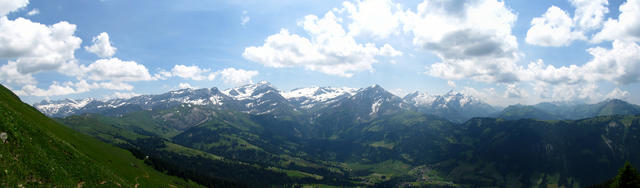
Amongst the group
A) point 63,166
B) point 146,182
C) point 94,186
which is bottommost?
point 146,182

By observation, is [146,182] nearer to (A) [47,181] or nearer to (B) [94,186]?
(B) [94,186]

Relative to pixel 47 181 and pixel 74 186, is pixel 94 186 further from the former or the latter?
pixel 47 181

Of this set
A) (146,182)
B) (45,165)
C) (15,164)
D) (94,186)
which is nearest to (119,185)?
(94,186)

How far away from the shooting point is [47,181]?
2191 inches

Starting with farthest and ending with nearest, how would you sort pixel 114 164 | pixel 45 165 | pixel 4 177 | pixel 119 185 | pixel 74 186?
pixel 114 164
pixel 119 185
pixel 74 186
pixel 45 165
pixel 4 177

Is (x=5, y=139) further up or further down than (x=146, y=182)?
further up

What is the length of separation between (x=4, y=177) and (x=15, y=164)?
5.54m

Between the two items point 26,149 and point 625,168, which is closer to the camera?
point 625,168

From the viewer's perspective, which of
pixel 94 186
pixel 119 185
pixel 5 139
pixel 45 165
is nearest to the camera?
pixel 5 139

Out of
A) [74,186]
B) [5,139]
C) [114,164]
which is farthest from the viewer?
[114,164]

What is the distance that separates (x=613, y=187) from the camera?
184ft

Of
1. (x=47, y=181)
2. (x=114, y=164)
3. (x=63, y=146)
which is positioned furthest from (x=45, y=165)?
(x=114, y=164)

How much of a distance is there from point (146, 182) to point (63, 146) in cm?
6224

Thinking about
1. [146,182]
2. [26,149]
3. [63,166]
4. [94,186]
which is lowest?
[146,182]
